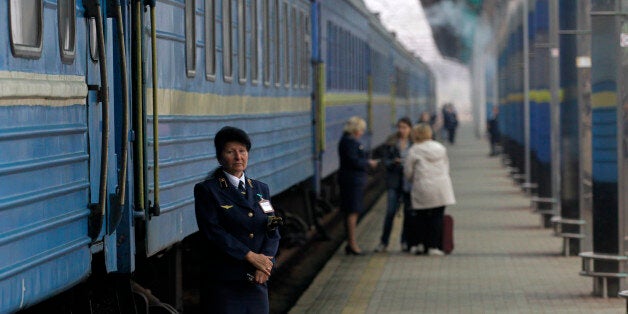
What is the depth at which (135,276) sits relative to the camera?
9977mm

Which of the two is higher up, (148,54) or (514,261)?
(148,54)

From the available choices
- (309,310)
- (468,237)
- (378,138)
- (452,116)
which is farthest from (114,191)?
(452,116)

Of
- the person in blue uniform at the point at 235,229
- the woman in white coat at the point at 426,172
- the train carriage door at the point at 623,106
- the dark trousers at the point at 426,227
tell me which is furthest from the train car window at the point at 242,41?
the dark trousers at the point at 426,227

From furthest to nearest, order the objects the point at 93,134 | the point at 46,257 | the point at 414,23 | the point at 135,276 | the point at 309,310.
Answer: the point at 414,23, the point at 309,310, the point at 135,276, the point at 93,134, the point at 46,257

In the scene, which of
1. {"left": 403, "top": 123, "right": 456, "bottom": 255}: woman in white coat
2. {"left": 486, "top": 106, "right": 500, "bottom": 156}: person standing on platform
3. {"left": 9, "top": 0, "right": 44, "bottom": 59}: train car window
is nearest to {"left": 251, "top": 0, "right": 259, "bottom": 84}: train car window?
{"left": 403, "top": 123, "right": 456, "bottom": 255}: woman in white coat

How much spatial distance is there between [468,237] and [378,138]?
993 centimetres

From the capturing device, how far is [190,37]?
1001 centimetres

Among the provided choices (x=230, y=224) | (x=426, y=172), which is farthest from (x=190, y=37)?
(x=426, y=172)

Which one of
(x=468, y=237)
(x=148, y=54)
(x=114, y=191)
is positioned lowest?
(x=468, y=237)

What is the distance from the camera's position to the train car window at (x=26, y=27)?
6141 mm

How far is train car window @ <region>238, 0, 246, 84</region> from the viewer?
1221cm

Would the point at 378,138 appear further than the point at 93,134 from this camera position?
Yes

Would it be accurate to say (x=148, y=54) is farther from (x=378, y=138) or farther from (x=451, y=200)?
(x=378, y=138)

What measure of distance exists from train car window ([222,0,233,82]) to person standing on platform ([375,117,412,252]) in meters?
5.96
